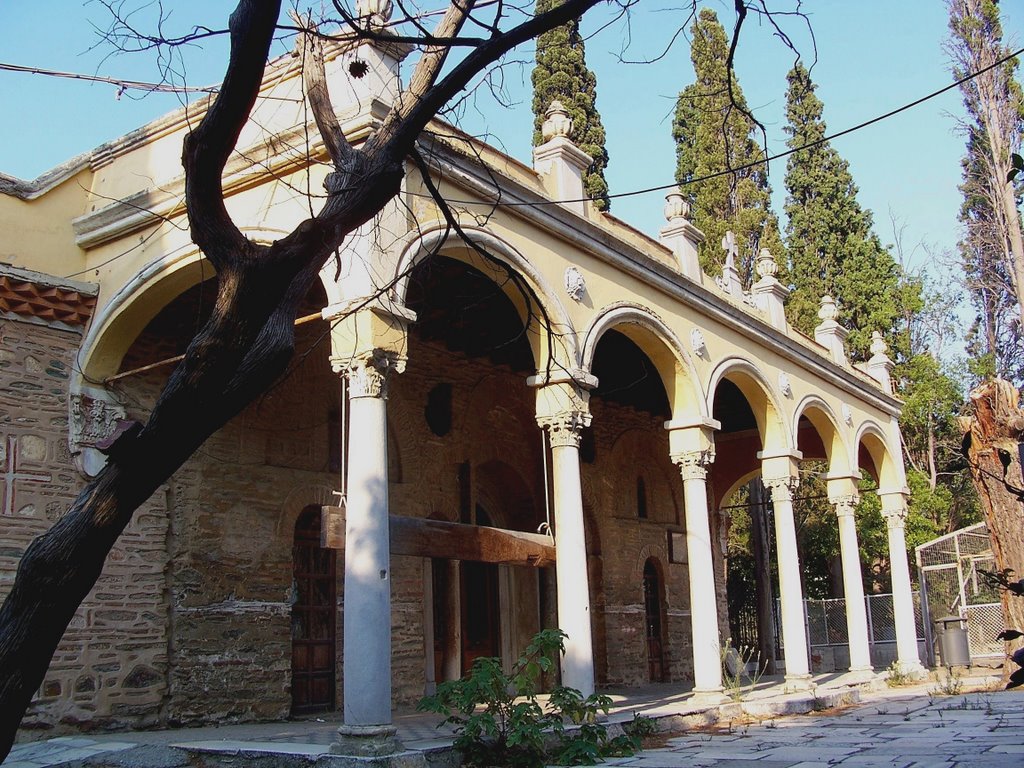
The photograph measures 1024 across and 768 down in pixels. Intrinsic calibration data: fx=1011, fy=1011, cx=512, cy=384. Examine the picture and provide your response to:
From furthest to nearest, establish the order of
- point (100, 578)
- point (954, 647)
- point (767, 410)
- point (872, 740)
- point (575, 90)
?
point (575, 90) → point (954, 647) → point (767, 410) → point (100, 578) → point (872, 740)

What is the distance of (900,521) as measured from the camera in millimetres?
17312

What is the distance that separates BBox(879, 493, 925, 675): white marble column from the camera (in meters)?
16.2

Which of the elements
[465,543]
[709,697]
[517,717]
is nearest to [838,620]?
[709,697]

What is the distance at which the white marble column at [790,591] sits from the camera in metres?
12.8

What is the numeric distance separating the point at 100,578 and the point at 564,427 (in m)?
4.50

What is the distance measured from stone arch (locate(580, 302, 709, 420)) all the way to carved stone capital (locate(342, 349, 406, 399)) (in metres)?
3.76

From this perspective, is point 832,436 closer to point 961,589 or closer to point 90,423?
point 961,589

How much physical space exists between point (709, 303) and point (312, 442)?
203 inches

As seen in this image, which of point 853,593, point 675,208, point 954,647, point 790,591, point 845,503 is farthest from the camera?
point 954,647

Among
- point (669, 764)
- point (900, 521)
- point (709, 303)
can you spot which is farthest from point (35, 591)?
point (900, 521)

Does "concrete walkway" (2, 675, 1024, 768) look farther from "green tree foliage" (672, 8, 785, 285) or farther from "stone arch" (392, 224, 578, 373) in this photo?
"green tree foliage" (672, 8, 785, 285)

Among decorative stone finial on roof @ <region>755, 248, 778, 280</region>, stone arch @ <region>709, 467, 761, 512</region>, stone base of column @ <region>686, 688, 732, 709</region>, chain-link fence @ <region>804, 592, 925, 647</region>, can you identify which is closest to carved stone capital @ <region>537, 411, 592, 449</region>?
stone base of column @ <region>686, 688, 732, 709</region>

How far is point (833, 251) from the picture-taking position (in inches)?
1035

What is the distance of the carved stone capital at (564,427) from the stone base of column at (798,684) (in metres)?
5.17
